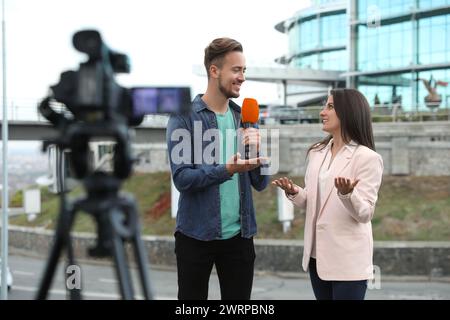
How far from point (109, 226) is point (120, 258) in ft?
0.22

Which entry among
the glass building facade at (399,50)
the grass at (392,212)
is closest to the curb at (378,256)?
the grass at (392,212)

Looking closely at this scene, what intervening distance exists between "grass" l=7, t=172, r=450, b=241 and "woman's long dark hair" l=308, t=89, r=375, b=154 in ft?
44.5

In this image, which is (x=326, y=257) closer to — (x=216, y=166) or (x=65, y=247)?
(x=216, y=166)

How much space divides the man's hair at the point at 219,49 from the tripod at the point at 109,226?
1.79 metres

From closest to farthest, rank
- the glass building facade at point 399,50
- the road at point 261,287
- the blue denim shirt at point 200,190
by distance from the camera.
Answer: the blue denim shirt at point 200,190 → the road at point 261,287 → the glass building facade at point 399,50

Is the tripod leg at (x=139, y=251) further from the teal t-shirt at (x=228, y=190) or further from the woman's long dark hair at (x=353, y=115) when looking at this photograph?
the woman's long dark hair at (x=353, y=115)

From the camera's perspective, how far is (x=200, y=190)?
3.08 meters

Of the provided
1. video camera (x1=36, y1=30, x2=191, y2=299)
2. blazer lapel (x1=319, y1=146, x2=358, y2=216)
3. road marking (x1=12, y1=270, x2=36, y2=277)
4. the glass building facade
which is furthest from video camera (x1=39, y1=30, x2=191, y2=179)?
the glass building facade

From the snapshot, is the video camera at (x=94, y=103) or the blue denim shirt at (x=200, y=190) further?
the blue denim shirt at (x=200, y=190)

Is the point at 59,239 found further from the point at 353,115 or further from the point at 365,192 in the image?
the point at 353,115

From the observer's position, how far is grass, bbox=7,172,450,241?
18.8 m

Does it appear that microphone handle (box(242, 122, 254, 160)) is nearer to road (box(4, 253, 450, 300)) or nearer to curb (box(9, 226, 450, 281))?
road (box(4, 253, 450, 300))

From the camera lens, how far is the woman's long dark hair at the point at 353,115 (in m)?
3.22
